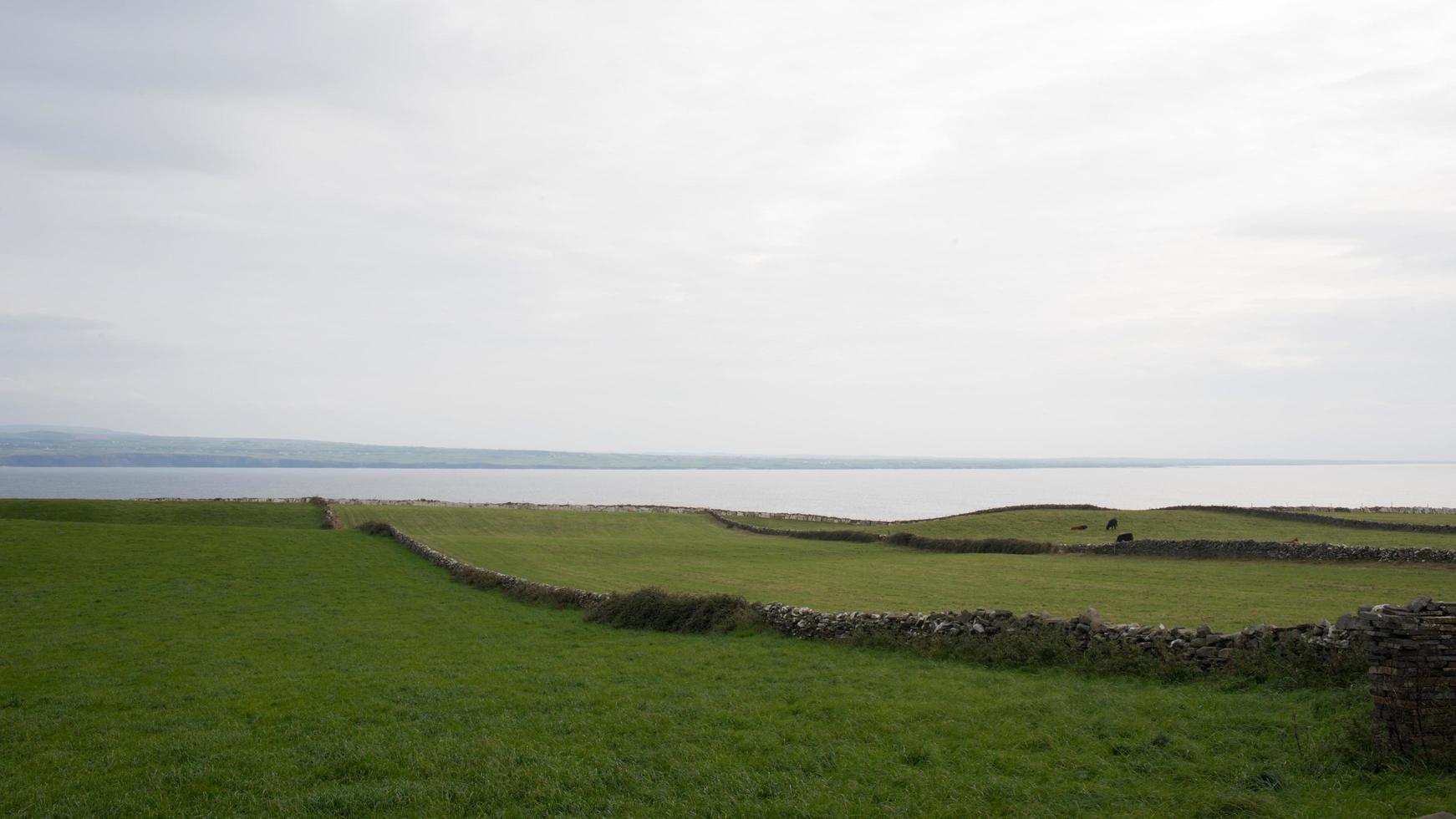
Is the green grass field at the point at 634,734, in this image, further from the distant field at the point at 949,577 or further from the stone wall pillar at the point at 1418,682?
the distant field at the point at 949,577

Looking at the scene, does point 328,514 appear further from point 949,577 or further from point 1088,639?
point 1088,639

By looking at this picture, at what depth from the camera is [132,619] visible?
21.8 meters

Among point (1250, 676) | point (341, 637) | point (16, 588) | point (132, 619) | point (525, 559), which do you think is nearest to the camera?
point (1250, 676)

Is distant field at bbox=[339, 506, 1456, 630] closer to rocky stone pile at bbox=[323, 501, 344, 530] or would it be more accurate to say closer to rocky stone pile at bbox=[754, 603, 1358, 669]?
rocky stone pile at bbox=[754, 603, 1358, 669]

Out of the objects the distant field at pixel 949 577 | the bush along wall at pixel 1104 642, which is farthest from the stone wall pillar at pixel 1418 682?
the distant field at pixel 949 577

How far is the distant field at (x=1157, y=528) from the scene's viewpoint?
3750 centimetres

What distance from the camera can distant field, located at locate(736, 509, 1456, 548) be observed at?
37.5m

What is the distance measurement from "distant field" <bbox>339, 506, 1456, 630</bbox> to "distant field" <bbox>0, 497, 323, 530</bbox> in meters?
10.2

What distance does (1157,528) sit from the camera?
1825 inches

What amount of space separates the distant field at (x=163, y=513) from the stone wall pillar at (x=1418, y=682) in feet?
179

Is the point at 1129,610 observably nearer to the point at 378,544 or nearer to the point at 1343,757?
the point at 1343,757

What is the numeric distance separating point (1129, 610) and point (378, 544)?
120 ft

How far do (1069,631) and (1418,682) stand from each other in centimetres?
655

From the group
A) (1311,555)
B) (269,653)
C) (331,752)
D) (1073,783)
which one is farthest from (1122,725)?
(1311,555)
